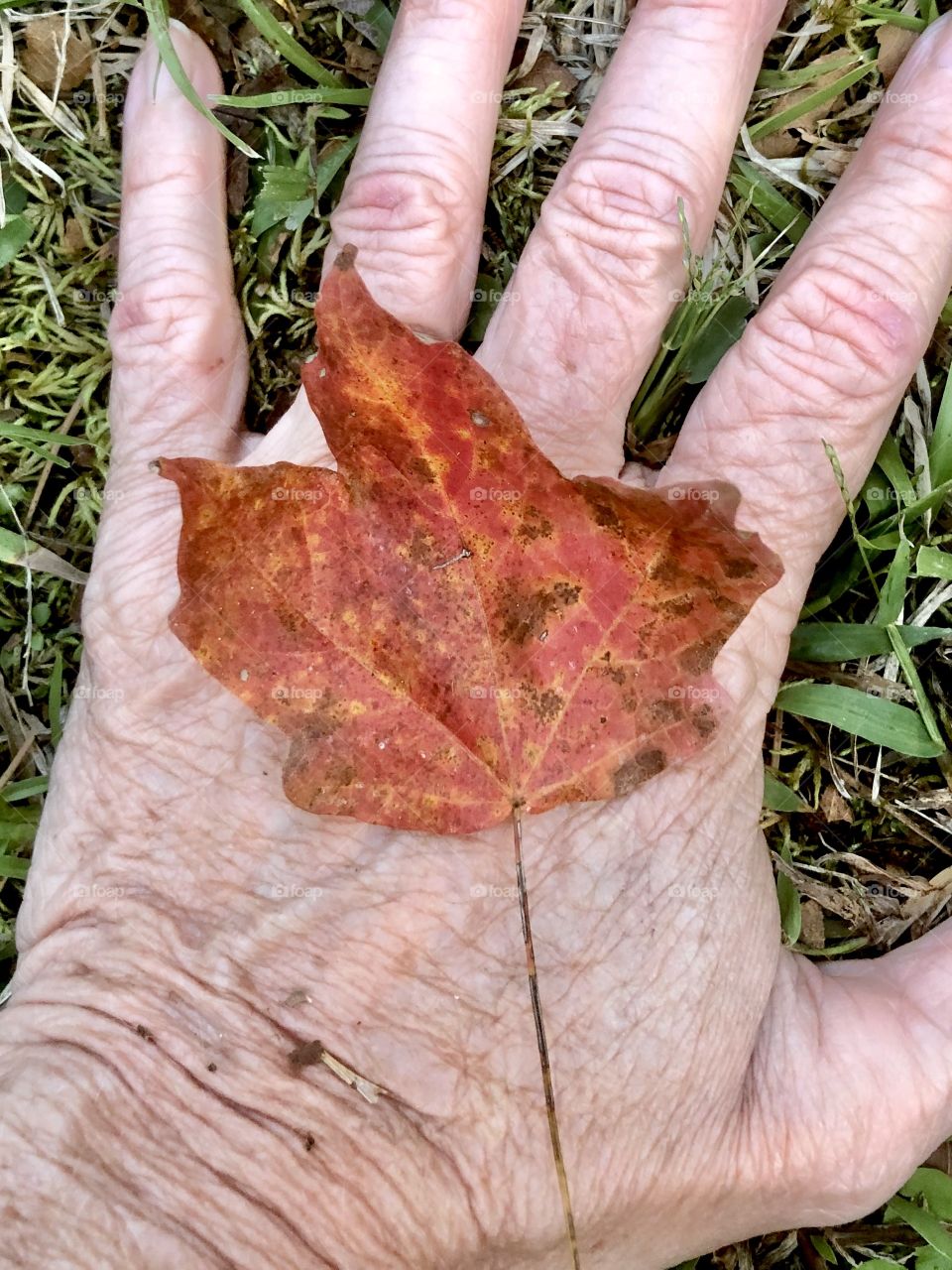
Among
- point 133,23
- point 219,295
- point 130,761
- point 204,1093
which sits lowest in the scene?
point 204,1093

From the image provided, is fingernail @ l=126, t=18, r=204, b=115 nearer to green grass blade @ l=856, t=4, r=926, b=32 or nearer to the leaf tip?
the leaf tip

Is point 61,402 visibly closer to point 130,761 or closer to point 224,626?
point 130,761

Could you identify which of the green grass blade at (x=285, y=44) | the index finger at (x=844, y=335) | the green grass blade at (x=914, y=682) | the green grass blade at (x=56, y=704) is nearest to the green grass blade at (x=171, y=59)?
the green grass blade at (x=285, y=44)

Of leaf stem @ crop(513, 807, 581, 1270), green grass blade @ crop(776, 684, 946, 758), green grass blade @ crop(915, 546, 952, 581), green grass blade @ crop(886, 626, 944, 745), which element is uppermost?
green grass blade @ crop(915, 546, 952, 581)

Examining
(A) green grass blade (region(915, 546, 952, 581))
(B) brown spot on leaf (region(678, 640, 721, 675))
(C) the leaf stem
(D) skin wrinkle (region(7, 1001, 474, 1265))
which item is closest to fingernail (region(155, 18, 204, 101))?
(B) brown spot on leaf (region(678, 640, 721, 675))

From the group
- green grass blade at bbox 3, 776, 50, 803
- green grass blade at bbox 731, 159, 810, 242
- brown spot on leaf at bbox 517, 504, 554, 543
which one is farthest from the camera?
green grass blade at bbox 3, 776, 50, 803

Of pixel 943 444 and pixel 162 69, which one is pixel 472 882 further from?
pixel 162 69

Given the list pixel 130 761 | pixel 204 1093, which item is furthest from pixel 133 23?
pixel 204 1093
